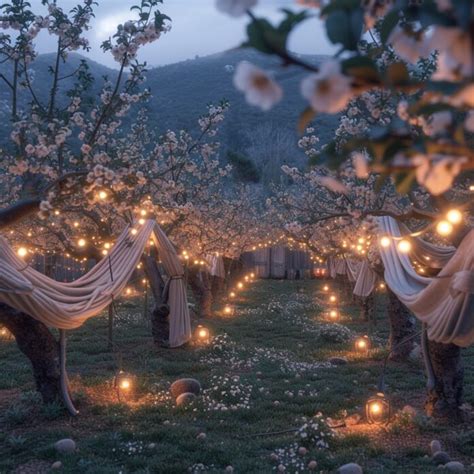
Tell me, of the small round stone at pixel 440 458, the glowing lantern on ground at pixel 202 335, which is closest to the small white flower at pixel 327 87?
the small round stone at pixel 440 458

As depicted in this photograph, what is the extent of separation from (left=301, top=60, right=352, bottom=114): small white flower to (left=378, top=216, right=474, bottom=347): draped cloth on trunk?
442 centimetres

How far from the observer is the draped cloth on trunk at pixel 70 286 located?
573cm

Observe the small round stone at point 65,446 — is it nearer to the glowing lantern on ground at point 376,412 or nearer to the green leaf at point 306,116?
the glowing lantern on ground at point 376,412

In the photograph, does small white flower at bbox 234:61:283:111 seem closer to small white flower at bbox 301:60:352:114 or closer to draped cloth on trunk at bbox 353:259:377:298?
small white flower at bbox 301:60:352:114

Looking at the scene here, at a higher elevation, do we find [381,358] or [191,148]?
[191,148]

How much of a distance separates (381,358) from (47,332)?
554cm

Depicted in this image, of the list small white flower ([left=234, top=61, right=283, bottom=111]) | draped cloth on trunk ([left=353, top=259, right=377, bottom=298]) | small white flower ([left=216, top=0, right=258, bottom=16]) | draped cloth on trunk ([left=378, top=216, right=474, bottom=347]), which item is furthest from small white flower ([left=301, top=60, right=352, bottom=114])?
draped cloth on trunk ([left=353, top=259, right=377, bottom=298])

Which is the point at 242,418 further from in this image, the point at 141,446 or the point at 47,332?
the point at 47,332

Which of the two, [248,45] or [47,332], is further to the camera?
[47,332]

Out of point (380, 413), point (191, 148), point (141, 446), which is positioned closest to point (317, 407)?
point (380, 413)

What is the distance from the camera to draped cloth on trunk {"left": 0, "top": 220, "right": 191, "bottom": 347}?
18.8 feet

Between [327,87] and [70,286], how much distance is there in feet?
19.9

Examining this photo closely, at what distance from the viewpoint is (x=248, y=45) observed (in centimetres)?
115

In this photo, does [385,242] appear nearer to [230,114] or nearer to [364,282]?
[364,282]
